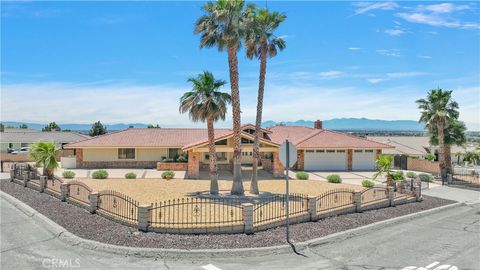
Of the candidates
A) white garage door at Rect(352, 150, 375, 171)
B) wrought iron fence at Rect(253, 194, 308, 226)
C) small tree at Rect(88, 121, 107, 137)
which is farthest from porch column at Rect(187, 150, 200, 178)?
small tree at Rect(88, 121, 107, 137)

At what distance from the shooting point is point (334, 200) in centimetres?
1722

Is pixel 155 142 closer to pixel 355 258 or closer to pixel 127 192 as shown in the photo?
pixel 127 192

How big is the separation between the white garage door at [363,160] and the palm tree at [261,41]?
63.4 feet

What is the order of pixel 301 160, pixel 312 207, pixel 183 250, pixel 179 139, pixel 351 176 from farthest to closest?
pixel 179 139, pixel 301 160, pixel 351 176, pixel 312 207, pixel 183 250

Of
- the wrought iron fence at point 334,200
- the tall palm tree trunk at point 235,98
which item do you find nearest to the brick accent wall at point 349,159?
the tall palm tree trunk at point 235,98

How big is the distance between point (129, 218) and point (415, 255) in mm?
9645

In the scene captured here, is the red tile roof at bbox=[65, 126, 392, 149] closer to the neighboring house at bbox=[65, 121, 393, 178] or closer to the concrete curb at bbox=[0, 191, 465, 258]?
the neighboring house at bbox=[65, 121, 393, 178]

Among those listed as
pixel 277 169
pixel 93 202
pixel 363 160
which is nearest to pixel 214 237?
pixel 93 202

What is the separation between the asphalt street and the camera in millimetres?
10445

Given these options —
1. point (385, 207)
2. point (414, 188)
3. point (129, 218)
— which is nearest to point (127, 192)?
point (129, 218)

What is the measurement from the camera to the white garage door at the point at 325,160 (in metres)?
39.0

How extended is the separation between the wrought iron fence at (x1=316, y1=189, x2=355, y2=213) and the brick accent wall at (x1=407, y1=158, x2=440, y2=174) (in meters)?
24.0

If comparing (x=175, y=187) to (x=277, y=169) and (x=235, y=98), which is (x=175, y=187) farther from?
(x=277, y=169)

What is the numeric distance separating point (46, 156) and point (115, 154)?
1455cm
